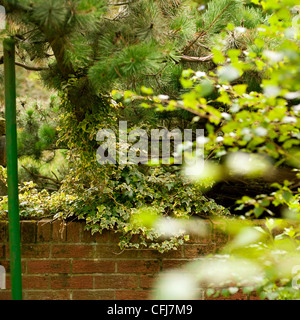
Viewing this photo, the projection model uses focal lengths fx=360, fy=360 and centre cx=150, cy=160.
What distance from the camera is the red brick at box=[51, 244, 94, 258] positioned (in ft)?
6.07

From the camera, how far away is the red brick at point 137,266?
1.87 metres

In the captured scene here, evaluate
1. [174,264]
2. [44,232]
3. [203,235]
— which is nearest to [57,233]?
[44,232]

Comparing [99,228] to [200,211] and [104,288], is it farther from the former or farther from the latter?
[200,211]

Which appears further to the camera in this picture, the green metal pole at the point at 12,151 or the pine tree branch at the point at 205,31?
the pine tree branch at the point at 205,31

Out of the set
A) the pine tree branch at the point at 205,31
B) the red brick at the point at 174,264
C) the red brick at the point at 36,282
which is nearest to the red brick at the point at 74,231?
the red brick at the point at 36,282

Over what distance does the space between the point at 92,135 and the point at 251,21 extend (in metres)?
0.98

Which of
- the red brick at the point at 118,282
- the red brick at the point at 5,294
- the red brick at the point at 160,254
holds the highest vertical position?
the red brick at the point at 160,254

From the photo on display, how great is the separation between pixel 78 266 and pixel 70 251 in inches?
3.4

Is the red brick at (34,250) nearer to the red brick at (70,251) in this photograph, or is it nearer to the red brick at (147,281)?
the red brick at (70,251)

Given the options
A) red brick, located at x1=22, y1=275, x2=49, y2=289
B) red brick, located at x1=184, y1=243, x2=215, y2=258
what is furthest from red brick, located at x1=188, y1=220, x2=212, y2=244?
red brick, located at x1=22, y1=275, x2=49, y2=289

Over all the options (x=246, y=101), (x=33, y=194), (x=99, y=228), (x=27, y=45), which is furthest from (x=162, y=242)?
(x=27, y=45)

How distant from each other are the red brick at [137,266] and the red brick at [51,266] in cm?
27

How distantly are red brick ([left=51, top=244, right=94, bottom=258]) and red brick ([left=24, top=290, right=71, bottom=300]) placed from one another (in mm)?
185

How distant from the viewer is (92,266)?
1.86m
